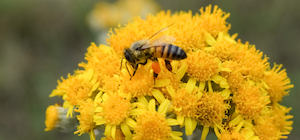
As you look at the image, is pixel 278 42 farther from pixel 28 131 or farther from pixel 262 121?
pixel 28 131

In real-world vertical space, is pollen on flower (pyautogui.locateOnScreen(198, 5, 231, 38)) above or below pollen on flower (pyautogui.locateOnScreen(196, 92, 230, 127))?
above

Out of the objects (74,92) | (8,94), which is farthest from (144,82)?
(8,94)

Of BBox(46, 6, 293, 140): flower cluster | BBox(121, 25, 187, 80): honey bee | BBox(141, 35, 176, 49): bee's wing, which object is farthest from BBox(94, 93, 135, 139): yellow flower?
BBox(141, 35, 176, 49): bee's wing

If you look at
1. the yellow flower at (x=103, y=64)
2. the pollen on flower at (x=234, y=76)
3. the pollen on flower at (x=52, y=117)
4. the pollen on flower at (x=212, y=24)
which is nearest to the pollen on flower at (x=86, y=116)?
the yellow flower at (x=103, y=64)

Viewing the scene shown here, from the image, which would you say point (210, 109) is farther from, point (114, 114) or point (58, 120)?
point (58, 120)

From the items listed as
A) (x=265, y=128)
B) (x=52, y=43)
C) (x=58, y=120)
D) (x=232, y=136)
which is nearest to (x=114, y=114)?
(x=58, y=120)

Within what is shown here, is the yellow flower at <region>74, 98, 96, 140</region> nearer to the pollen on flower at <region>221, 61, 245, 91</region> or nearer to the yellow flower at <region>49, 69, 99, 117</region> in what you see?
the yellow flower at <region>49, 69, 99, 117</region>
